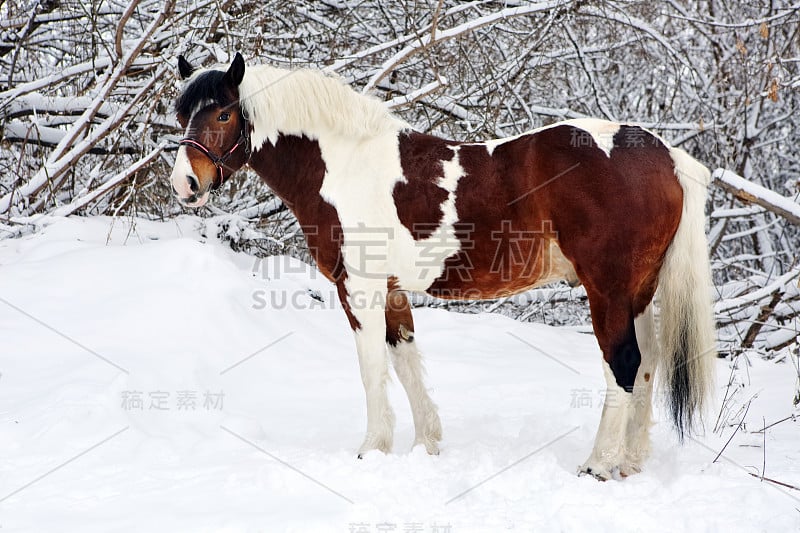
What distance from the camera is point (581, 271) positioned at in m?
3.00

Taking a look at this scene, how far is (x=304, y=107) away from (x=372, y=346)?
1314mm

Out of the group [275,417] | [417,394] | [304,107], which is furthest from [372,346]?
[304,107]

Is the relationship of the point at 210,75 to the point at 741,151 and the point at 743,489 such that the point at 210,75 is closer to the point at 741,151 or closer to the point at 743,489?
the point at 743,489

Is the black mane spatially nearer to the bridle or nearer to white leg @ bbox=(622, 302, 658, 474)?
the bridle

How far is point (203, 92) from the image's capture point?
3.36m

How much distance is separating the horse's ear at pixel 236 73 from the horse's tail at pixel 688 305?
83.7 inches

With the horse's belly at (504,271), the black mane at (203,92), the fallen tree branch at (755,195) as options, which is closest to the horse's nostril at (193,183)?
the black mane at (203,92)

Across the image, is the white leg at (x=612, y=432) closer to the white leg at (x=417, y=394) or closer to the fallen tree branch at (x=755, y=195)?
the white leg at (x=417, y=394)

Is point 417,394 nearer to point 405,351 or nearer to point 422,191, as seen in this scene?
point 405,351

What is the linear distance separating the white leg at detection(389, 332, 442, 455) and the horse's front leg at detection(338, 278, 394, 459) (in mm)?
231

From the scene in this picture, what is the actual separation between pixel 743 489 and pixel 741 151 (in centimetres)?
543

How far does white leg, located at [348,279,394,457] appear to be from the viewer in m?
3.37

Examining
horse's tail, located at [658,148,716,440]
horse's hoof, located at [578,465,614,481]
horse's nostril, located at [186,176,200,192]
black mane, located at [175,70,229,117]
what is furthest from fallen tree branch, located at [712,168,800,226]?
horse's nostril, located at [186,176,200,192]

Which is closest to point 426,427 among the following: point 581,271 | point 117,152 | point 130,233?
point 581,271
